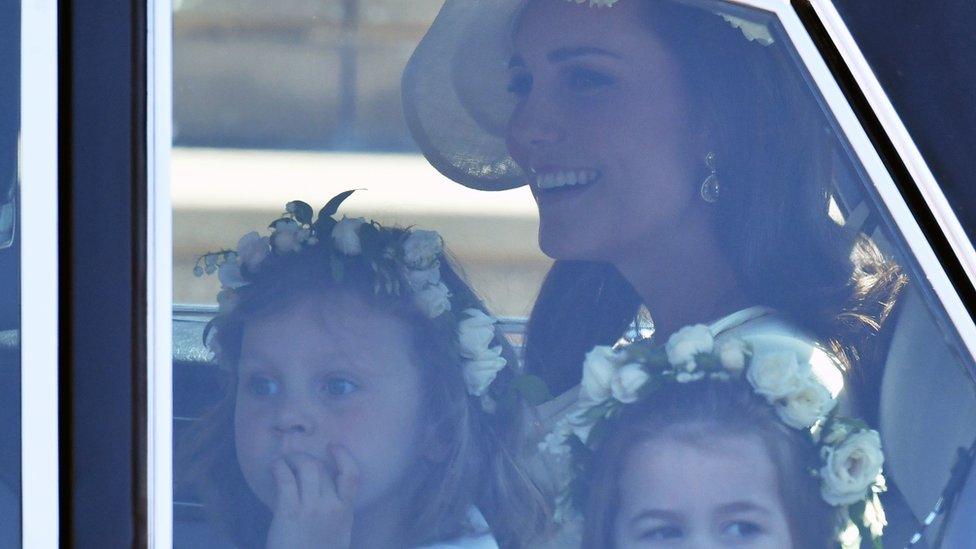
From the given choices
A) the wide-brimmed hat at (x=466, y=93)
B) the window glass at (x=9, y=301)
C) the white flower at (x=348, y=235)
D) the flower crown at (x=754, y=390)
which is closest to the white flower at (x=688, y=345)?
the flower crown at (x=754, y=390)

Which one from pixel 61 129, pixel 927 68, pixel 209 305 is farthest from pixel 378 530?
pixel 927 68

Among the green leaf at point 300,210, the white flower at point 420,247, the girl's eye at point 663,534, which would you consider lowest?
the girl's eye at point 663,534

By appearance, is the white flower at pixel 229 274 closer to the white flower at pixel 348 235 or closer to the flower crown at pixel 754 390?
the white flower at pixel 348 235

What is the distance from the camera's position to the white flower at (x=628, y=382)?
109 cm

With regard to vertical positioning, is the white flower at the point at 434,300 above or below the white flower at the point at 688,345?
above

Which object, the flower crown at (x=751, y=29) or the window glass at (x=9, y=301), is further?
the flower crown at (x=751, y=29)

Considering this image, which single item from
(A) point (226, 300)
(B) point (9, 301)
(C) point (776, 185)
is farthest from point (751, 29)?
(B) point (9, 301)

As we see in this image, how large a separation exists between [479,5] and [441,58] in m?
0.07

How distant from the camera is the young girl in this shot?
1054mm

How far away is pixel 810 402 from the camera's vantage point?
1118 mm

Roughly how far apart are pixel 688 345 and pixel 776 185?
20 centimetres

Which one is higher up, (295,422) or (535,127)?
(535,127)

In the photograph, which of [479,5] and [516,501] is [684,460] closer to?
[516,501]

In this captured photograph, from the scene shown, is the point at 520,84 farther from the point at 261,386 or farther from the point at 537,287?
the point at 261,386
